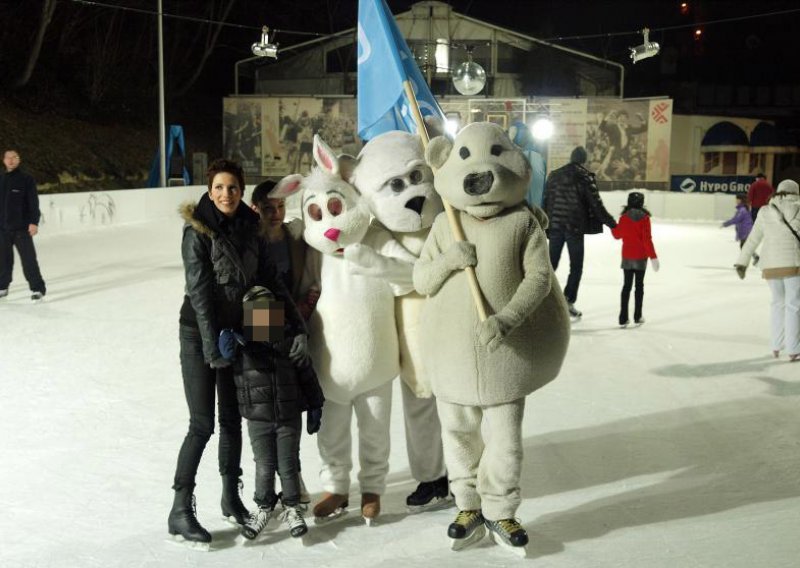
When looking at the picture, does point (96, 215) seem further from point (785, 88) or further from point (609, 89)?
point (785, 88)

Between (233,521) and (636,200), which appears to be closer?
(233,521)

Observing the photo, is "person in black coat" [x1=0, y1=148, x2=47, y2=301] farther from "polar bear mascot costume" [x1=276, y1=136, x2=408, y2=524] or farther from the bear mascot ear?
the bear mascot ear

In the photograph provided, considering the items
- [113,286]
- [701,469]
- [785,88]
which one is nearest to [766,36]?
[785,88]

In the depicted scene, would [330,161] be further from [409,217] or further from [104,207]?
[104,207]

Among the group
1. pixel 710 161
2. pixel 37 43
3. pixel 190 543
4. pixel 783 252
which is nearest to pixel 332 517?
pixel 190 543

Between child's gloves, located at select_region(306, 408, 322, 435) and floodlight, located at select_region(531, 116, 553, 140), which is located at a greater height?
floodlight, located at select_region(531, 116, 553, 140)

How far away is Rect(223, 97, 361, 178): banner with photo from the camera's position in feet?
92.2

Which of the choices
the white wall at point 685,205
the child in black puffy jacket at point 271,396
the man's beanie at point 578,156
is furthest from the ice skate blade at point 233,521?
the white wall at point 685,205

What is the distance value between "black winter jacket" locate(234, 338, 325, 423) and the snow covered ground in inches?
20.2

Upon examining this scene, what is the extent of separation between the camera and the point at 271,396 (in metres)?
3.59

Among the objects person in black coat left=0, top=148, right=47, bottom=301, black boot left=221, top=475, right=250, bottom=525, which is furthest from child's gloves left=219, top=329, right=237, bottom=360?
person in black coat left=0, top=148, right=47, bottom=301

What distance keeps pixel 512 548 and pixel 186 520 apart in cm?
122

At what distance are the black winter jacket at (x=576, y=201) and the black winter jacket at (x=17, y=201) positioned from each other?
4.96 meters

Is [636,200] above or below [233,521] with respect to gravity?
above
